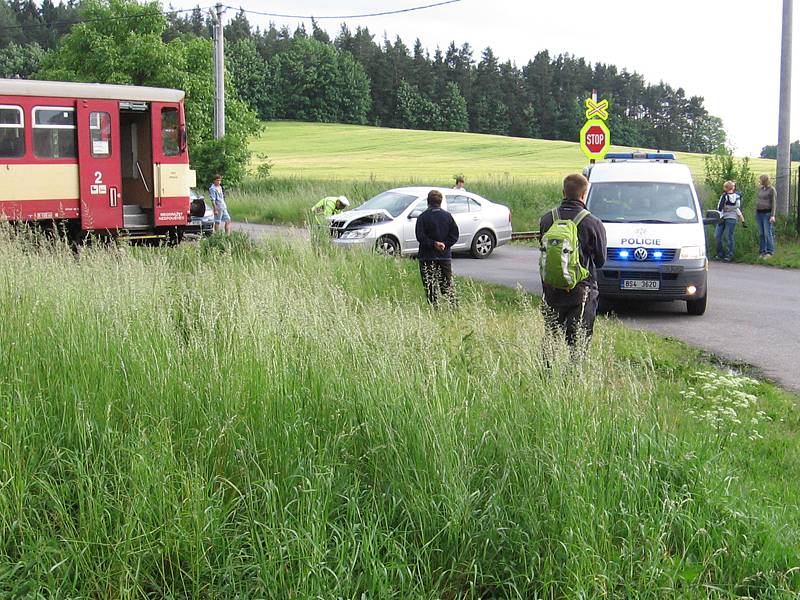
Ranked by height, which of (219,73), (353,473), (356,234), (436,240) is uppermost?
(219,73)

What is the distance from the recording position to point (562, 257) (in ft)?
25.3

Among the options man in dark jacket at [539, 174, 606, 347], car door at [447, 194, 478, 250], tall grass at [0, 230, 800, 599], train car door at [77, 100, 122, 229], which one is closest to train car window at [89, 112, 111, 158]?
train car door at [77, 100, 122, 229]

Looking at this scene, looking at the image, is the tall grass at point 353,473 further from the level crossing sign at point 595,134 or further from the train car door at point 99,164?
the level crossing sign at point 595,134

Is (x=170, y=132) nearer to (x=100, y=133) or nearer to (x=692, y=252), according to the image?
(x=100, y=133)

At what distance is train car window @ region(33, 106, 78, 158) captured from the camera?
747 inches

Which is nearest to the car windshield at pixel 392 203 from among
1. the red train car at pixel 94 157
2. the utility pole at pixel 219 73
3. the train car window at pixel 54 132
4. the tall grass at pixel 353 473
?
the red train car at pixel 94 157

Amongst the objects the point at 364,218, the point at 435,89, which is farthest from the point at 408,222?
the point at 435,89

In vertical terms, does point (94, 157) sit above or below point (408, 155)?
below

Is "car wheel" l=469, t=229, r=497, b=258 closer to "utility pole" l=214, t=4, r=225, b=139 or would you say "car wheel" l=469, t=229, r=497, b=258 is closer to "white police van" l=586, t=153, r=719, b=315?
"white police van" l=586, t=153, r=719, b=315

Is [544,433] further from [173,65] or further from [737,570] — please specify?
[173,65]

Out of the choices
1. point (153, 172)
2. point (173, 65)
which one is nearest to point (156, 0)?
point (173, 65)

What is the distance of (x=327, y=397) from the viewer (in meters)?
5.28

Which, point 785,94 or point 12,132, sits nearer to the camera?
point 12,132

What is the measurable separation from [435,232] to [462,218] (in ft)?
33.4
